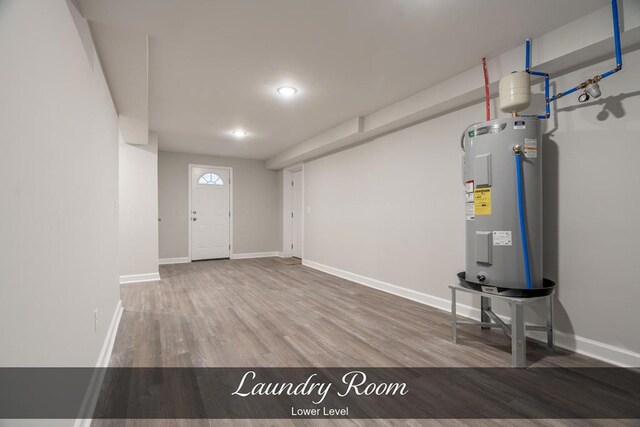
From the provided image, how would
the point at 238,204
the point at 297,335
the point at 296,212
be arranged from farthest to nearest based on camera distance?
the point at 296,212 < the point at 238,204 < the point at 297,335

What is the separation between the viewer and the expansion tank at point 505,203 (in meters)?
2.17

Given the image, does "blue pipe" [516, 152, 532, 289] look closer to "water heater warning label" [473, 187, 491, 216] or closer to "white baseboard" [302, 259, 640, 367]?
"water heater warning label" [473, 187, 491, 216]

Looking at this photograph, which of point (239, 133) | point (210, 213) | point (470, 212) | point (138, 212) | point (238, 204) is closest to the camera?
point (470, 212)

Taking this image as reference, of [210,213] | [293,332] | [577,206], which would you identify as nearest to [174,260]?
[210,213]

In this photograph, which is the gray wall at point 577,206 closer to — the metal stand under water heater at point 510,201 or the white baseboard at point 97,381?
the metal stand under water heater at point 510,201

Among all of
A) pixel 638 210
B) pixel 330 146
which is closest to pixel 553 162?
pixel 638 210

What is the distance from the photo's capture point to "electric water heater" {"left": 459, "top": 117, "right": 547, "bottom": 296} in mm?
2158

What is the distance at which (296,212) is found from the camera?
24.2 ft

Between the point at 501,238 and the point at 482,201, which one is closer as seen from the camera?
the point at 501,238

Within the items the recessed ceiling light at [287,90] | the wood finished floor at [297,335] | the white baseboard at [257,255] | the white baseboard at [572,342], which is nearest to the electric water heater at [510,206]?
the white baseboard at [572,342]

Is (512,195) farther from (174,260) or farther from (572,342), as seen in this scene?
(174,260)

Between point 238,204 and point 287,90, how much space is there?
444 centimetres

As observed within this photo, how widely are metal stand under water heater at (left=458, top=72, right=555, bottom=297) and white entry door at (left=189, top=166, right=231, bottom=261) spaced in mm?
5885

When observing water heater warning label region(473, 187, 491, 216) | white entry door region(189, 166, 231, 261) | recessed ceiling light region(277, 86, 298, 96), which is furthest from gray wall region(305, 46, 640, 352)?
white entry door region(189, 166, 231, 261)
